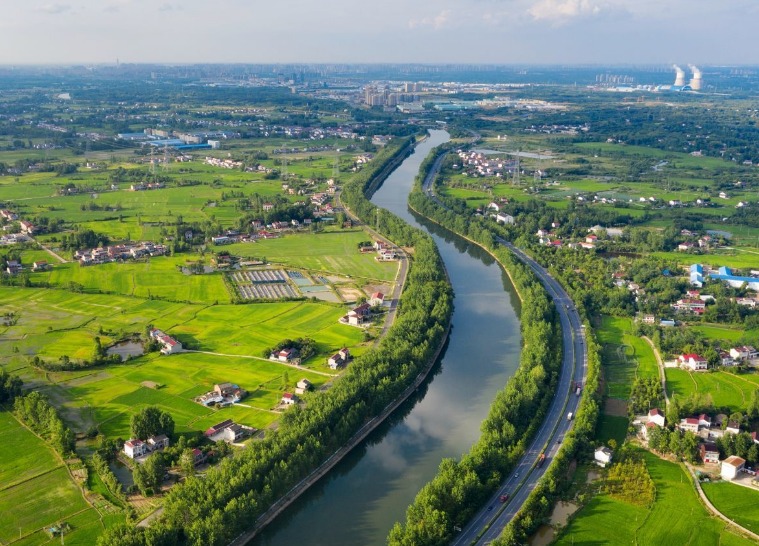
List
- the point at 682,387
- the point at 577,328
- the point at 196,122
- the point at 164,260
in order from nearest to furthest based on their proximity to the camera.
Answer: the point at 682,387, the point at 577,328, the point at 164,260, the point at 196,122

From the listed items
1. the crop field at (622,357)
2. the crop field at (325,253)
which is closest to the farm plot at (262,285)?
the crop field at (325,253)

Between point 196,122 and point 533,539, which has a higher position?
point 196,122

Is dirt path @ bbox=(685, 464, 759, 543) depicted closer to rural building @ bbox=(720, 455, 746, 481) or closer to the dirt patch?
rural building @ bbox=(720, 455, 746, 481)

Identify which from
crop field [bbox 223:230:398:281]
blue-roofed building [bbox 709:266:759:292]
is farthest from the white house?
blue-roofed building [bbox 709:266:759:292]

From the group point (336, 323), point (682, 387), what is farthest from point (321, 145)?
point (682, 387)

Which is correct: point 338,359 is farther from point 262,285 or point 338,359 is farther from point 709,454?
point 709,454

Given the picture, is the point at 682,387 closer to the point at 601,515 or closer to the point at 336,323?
the point at 601,515

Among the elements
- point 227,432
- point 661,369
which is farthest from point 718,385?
point 227,432

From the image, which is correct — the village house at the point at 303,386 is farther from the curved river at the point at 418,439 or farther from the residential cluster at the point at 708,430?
the residential cluster at the point at 708,430
